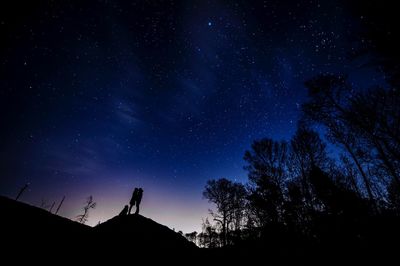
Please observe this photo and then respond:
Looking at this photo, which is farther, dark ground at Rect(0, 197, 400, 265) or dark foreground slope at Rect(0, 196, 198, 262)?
dark ground at Rect(0, 197, 400, 265)

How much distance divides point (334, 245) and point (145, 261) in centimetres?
1128

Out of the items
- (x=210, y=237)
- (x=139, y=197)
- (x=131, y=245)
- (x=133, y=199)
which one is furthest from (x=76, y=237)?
(x=210, y=237)

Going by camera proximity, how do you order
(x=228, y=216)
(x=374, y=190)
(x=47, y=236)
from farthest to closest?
(x=228, y=216), (x=374, y=190), (x=47, y=236)

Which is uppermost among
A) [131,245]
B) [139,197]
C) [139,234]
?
[139,197]

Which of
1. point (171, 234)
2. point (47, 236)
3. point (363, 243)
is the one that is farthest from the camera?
point (171, 234)

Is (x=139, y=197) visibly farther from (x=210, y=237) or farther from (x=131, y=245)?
(x=210, y=237)

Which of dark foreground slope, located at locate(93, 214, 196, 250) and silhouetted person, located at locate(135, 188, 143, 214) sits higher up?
silhouetted person, located at locate(135, 188, 143, 214)

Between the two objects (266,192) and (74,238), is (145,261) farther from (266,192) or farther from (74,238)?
(266,192)

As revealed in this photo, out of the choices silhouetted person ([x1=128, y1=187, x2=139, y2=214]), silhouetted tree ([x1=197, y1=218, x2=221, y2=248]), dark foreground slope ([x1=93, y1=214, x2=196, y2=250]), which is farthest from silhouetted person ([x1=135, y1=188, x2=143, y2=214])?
silhouetted tree ([x1=197, y1=218, x2=221, y2=248])

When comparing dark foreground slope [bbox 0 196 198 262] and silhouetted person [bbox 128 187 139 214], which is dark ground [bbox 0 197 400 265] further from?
silhouetted person [bbox 128 187 139 214]

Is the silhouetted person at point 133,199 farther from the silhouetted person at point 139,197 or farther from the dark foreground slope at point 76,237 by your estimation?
the dark foreground slope at point 76,237

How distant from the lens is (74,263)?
25.2 ft

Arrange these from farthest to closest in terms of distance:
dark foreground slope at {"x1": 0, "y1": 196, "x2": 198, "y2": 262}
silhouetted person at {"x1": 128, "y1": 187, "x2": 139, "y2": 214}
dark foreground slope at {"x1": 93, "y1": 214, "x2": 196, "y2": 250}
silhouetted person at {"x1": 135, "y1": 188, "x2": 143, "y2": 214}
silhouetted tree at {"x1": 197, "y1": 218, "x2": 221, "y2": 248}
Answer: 1. silhouetted tree at {"x1": 197, "y1": 218, "x2": 221, "y2": 248}
2. silhouetted person at {"x1": 128, "y1": 187, "x2": 139, "y2": 214}
3. silhouetted person at {"x1": 135, "y1": 188, "x2": 143, "y2": 214}
4. dark foreground slope at {"x1": 93, "y1": 214, "x2": 196, "y2": 250}
5. dark foreground slope at {"x1": 0, "y1": 196, "x2": 198, "y2": 262}

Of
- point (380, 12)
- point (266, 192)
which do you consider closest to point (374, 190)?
point (266, 192)
